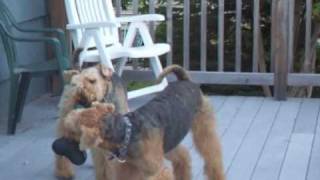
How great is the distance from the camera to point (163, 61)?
23.2ft

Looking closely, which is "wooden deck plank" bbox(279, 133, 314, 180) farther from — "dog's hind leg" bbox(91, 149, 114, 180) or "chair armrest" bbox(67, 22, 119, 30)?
"chair armrest" bbox(67, 22, 119, 30)

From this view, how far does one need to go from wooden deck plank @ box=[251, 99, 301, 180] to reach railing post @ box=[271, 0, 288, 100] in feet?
0.47

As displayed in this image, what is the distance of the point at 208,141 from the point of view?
365 cm

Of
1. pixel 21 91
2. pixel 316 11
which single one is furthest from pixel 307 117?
pixel 21 91

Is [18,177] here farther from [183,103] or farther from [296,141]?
[296,141]

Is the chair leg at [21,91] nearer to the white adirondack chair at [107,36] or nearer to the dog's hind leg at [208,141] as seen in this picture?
the white adirondack chair at [107,36]

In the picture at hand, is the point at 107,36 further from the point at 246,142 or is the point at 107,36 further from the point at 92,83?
the point at 92,83

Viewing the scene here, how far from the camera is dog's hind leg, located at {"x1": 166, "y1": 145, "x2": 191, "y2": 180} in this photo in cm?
376

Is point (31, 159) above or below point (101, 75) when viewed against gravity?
below

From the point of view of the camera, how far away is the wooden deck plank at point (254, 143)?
423 centimetres

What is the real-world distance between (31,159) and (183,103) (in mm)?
1515

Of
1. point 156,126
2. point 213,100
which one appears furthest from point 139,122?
point 213,100

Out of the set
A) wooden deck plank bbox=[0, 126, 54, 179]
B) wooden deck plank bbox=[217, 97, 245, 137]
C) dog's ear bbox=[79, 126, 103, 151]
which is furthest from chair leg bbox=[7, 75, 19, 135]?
dog's ear bbox=[79, 126, 103, 151]

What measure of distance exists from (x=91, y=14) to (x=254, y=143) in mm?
1818
